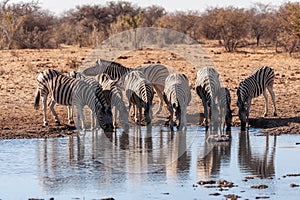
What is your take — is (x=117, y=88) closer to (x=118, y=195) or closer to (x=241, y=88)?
(x=241, y=88)

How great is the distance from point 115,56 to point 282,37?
743cm

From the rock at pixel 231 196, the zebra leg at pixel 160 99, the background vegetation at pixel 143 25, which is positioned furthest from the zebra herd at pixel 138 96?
the background vegetation at pixel 143 25

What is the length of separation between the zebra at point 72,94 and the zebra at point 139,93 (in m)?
0.63

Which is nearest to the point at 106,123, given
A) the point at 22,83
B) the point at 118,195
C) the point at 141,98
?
the point at 141,98

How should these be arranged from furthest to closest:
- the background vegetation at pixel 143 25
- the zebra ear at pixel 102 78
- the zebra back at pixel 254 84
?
1. the background vegetation at pixel 143 25
2. the zebra ear at pixel 102 78
3. the zebra back at pixel 254 84

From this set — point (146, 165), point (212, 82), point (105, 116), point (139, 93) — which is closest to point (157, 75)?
point (212, 82)

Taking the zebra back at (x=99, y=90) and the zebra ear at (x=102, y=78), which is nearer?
the zebra back at (x=99, y=90)

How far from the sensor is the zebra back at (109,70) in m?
13.4

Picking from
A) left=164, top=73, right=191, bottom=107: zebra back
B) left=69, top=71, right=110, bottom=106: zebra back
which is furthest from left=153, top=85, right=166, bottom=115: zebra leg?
left=69, top=71, right=110, bottom=106: zebra back

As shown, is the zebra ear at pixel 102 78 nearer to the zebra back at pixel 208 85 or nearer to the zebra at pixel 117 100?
the zebra at pixel 117 100

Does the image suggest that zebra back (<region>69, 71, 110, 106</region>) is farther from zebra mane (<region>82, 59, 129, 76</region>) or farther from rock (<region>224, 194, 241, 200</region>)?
rock (<region>224, 194, 241, 200</region>)

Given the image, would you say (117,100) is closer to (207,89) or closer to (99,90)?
(99,90)

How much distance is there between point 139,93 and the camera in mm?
11492

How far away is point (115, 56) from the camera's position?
22391 millimetres
